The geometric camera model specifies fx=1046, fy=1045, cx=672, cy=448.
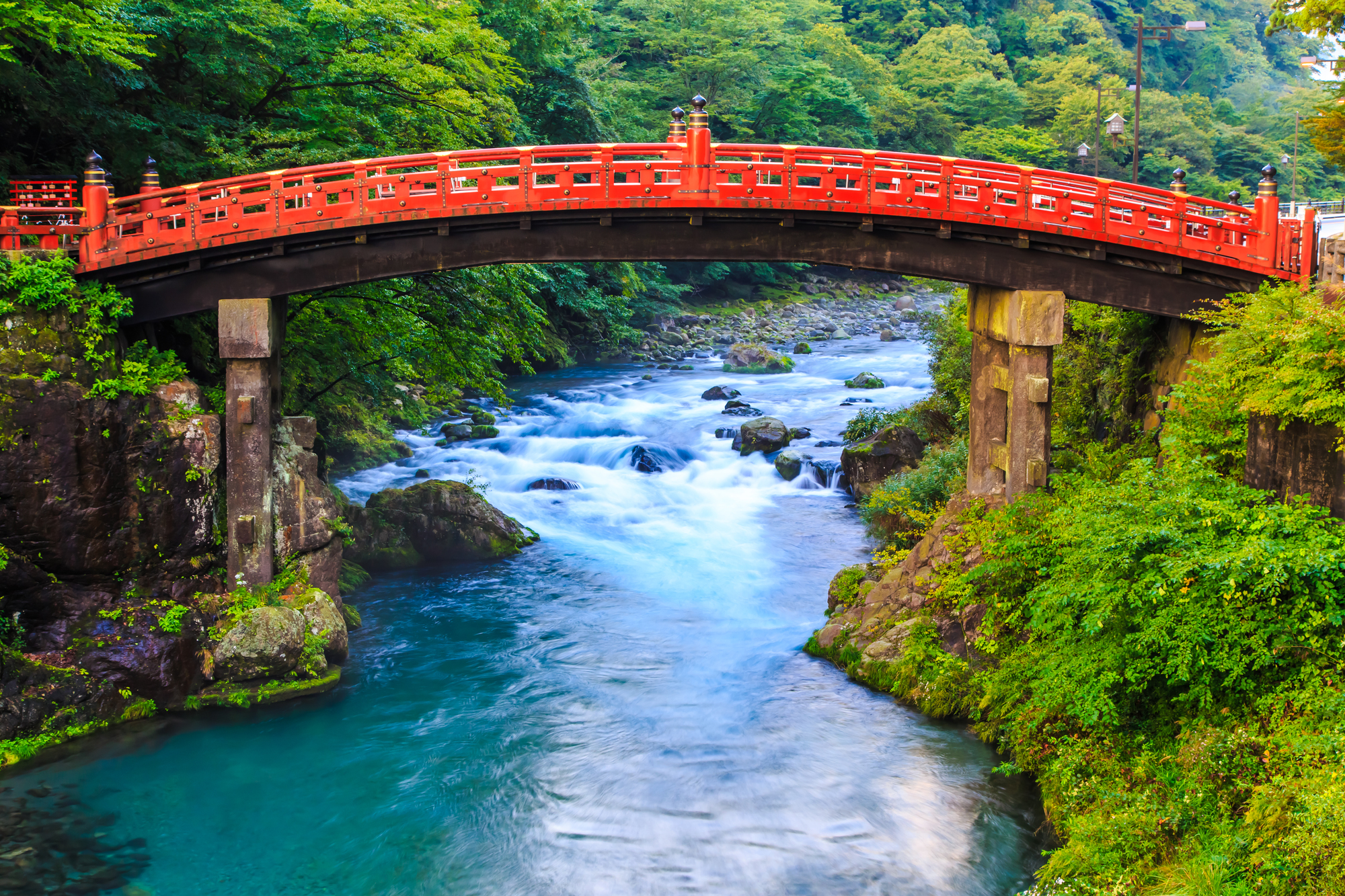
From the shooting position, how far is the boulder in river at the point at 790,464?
29.6 metres

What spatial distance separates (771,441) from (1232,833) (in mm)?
21461

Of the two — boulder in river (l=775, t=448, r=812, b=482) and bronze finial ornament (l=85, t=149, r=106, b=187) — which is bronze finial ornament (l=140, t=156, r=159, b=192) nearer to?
bronze finial ornament (l=85, t=149, r=106, b=187)

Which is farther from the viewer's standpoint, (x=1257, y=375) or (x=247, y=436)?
(x=247, y=436)

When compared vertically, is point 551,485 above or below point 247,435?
below

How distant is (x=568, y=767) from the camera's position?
1513cm

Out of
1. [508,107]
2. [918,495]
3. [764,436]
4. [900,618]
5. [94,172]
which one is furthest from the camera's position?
[764,436]

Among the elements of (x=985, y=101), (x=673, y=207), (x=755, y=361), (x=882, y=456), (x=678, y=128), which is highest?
(x=985, y=101)

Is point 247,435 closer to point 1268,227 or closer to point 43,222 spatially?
point 43,222

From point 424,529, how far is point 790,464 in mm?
10899

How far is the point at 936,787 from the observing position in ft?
46.3

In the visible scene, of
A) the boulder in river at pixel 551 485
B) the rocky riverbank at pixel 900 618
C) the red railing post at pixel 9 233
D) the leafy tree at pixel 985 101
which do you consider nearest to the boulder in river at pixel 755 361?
the boulder in river at pixel 551 485

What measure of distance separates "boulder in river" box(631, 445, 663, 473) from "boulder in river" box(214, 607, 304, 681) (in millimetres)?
14921

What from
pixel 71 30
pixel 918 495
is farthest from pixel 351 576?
pixel 918 495

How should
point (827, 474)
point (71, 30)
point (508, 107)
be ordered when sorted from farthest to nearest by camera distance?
point (827, 474), point (508, 107), point (71, 30)
